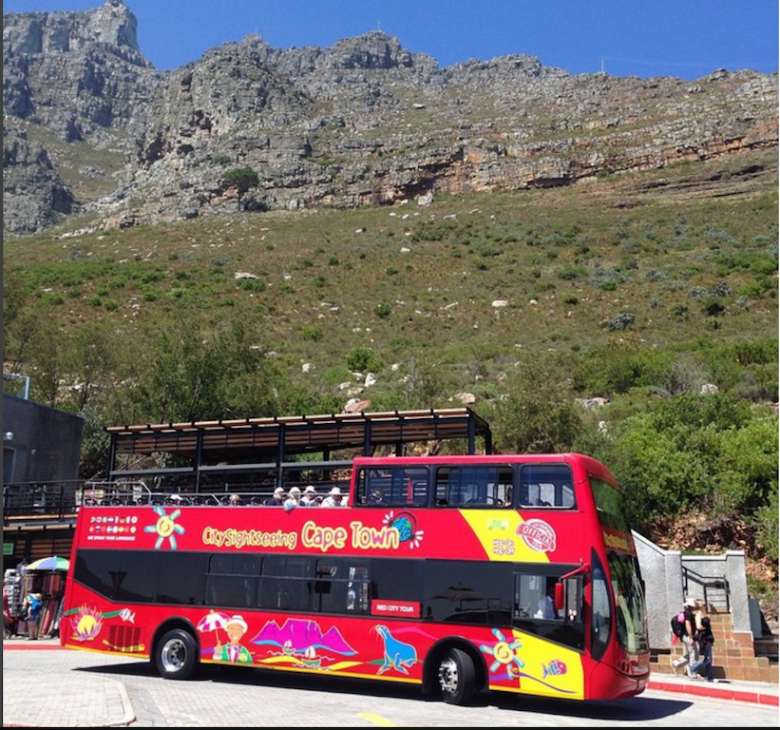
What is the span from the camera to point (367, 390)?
4081 cm

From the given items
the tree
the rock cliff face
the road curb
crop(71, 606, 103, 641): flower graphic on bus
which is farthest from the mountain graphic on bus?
the rock cliff face

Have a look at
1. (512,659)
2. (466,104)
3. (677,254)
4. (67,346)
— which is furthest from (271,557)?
(466,104)

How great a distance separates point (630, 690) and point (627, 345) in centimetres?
3380

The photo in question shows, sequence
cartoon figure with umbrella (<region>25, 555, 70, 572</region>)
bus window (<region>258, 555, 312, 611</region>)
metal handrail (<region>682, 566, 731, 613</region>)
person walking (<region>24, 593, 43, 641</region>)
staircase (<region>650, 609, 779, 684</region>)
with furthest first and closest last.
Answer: person walking (<region>24, 593, 43, 641</region>), cartoon figure with umbrella (<region>25, 555, 70, 572</region>), metal handrail (<region>682, 566, 731, 613</region>), staircase (<region>650, 609, 779, 684</region>), bus window (<region>258, 555, 312, 611</region>)

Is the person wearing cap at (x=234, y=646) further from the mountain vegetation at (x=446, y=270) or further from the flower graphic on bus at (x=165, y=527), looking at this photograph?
the mountain vegetation at (x=446, y=270)

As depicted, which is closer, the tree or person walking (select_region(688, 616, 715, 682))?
person walking (select_region(688, 616, 715, 682))

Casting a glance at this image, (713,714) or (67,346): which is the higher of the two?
(67,346)

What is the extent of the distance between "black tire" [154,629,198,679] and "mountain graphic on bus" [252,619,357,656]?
130cm

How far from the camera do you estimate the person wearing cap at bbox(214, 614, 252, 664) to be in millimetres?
14468

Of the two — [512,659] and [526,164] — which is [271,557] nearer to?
[512,659]

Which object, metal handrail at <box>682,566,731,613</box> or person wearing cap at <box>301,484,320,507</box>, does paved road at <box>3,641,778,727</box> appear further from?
person wearing cap at <box>301,484,320,507</box>

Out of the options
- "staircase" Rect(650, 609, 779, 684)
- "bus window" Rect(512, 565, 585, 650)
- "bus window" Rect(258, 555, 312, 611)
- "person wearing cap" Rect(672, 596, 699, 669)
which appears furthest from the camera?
"staircase" Rect(650, 609, 779, 684)

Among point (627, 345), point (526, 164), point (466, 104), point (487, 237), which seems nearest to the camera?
point (627, 345)

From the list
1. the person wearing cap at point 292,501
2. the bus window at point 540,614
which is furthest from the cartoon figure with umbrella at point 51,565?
the bus window at point 540,614
